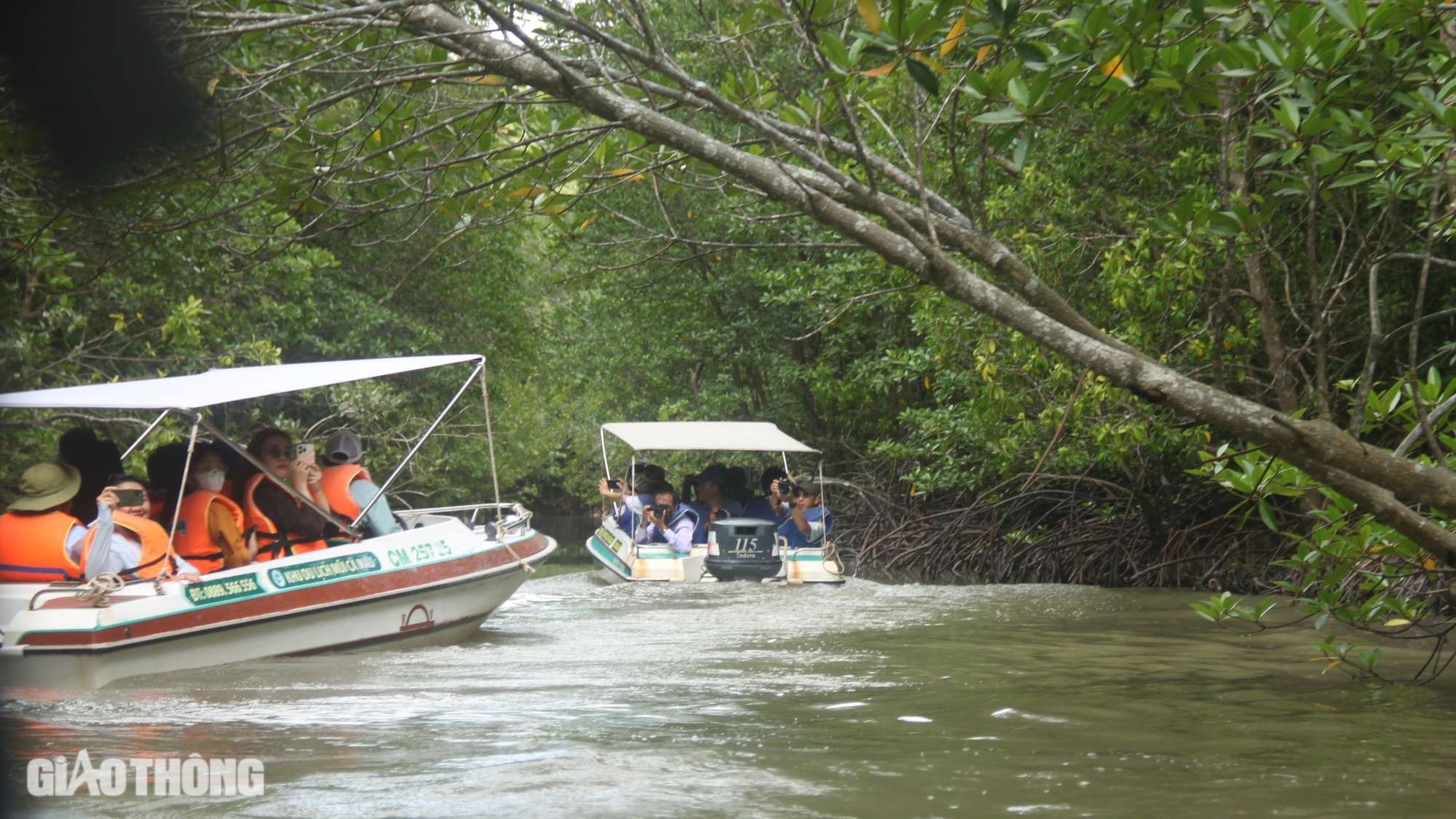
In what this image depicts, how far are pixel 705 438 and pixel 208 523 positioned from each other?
6652 mm

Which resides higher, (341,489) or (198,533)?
(341,489)

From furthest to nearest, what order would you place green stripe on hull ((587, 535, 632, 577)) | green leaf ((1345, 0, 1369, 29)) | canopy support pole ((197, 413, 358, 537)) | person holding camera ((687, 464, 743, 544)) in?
person holding camera ((687, 464, 743, 544))
green stripe on hull ((587, 535, 632, 577))
canopy support pole ((197, 413, 358, 537))
green leaf ((1345, 0, 1369, 29))

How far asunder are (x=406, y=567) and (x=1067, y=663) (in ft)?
13.4

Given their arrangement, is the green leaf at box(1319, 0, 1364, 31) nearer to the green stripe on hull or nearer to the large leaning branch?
the large leaning branch

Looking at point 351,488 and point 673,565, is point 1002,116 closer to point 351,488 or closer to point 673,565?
point 351,488

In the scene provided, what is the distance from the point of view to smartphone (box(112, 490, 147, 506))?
625cm

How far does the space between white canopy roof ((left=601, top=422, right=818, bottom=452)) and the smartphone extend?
6409 millimetres

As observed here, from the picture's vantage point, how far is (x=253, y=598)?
681 centimetres

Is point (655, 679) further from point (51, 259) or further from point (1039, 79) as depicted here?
point (51, 259)

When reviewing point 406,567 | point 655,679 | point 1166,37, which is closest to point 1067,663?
point 655,679

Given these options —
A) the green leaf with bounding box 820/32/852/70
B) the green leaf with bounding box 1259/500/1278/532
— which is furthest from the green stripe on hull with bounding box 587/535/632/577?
the green leaf with bounding box 820/32/852/70

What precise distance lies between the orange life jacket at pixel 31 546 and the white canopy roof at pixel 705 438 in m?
6.70

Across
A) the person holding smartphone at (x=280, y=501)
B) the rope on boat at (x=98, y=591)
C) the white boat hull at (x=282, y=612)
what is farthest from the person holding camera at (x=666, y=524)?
the rope on boat at (x=98, y=591)

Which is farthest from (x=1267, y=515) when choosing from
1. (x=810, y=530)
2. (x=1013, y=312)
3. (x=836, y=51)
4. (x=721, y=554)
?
(x=810, y=530)
